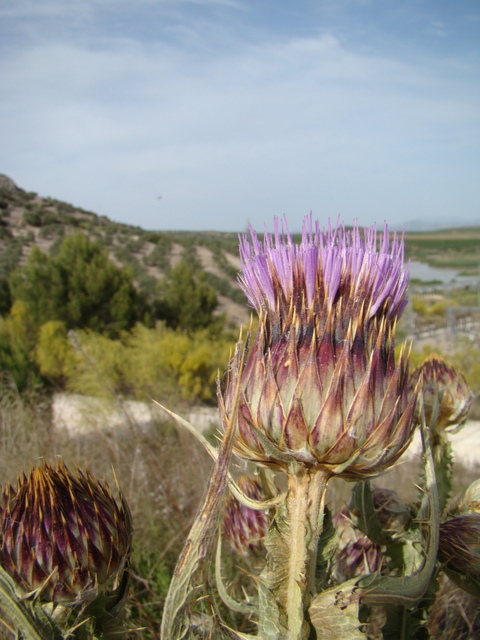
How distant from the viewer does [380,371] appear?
141 centimetres

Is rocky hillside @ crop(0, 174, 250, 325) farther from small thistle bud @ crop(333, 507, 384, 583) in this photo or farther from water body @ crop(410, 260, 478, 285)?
small thistle bud @ crop(333, 507, 384, 583)

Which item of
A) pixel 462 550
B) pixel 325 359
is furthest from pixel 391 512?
pixel 325 359

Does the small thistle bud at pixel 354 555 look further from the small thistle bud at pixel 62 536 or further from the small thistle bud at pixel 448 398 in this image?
the small thistle bud at pixel 62 536

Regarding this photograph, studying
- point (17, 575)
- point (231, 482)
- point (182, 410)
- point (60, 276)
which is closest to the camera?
point (231, 482)

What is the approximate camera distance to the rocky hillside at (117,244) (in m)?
29.8

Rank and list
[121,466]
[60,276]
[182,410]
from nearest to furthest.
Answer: [121,466], [182,410], [60,276]

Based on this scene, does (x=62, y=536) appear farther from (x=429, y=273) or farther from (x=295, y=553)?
(x=429, y=273)

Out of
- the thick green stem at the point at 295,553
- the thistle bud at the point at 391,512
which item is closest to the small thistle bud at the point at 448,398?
the thistle bud at the point at 391,512

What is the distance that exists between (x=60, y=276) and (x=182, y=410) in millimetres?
12316

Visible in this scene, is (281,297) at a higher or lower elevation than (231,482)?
higher

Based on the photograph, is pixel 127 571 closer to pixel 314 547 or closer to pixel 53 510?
pixel 53 510

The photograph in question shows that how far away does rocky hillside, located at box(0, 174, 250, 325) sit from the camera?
97.7ft

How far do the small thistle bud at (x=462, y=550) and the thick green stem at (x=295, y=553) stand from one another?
0.45 m

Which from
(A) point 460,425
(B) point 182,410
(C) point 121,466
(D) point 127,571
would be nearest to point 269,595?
(D) point 127,571
